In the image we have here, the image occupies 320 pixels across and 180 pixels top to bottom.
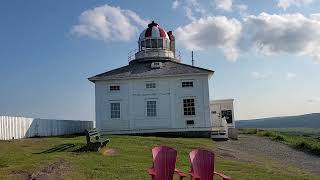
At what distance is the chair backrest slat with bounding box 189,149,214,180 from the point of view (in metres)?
10.2

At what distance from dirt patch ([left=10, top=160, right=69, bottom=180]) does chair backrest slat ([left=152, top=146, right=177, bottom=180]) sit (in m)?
4.25

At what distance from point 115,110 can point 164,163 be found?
81.7ft

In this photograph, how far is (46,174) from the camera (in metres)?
13.8

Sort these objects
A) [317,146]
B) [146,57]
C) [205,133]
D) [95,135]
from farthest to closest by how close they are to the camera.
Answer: [146,57], [205,133], [317,146], [95,135]

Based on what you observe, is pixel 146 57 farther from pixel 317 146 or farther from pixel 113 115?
pixel 317 146

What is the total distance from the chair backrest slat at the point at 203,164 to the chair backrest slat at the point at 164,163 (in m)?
0.41

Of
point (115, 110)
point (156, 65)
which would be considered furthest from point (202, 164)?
point (156, 65)

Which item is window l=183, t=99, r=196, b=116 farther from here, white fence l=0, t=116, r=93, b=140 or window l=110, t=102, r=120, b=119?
white fence l=0, t=116, r=93, b=140

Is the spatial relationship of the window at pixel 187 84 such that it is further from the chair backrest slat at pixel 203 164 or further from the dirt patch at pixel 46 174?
the chair backrest slat at pixel 203 164

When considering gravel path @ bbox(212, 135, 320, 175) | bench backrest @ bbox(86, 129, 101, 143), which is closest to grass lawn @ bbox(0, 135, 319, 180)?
bench backrest @ bbox(86, 129, 101, 143)

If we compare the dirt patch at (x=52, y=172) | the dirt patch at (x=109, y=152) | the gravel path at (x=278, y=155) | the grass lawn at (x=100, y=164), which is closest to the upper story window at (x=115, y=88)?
the gravel path at (x=278, y=155)

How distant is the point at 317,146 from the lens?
29469 millimetres

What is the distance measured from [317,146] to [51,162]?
18.5m

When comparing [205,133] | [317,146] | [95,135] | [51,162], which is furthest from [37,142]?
[317,146]
